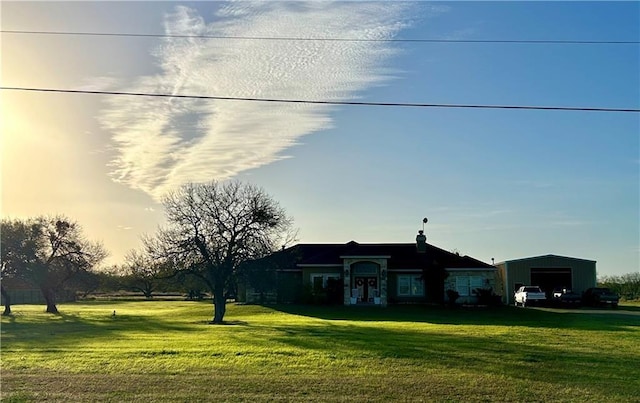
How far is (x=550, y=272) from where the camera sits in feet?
172

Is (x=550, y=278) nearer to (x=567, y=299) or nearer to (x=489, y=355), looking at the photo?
(x=567, y=299)

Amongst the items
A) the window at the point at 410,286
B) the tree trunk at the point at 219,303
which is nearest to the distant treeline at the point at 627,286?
the window at the point at 410,286

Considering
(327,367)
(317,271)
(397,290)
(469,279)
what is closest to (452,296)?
(469,279)

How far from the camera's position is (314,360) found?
16.2m

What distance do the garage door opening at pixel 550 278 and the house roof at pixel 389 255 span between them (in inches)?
230

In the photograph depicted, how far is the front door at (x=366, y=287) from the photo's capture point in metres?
47.8

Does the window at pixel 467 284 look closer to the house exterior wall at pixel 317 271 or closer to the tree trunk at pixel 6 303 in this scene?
the house exterior wall at pixel 317 271

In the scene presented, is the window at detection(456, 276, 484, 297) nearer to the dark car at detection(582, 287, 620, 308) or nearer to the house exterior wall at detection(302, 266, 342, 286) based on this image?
the dark car at detection(582, 287, 620, 308)

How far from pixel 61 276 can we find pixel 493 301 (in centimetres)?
3285

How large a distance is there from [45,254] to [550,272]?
39430 mm

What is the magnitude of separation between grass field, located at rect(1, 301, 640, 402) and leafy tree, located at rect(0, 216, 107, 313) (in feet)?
87.3

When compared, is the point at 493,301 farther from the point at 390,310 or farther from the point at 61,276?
the point at 61,276

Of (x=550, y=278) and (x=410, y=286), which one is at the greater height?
(x=550, y=278)

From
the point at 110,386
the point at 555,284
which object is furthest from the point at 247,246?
the point at 555,284
